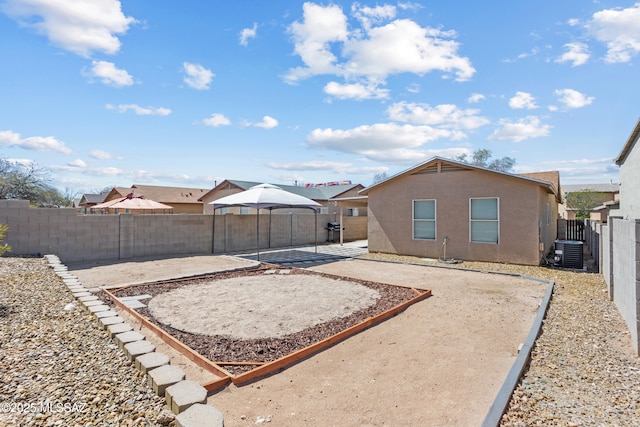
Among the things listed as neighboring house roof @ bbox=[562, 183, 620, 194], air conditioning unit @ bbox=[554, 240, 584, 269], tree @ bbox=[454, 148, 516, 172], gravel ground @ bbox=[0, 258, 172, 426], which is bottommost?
gravel ground @ bbox=[0, 258, 172, 426]

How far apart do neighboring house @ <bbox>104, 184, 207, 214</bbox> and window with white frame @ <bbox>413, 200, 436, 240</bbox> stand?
23111 mm

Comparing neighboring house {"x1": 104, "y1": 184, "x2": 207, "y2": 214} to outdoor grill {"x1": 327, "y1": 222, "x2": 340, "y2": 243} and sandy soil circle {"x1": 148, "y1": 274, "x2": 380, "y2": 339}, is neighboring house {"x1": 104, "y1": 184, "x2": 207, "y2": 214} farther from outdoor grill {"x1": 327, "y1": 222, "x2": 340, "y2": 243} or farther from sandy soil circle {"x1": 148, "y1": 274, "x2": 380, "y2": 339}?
sandy soil circle {"x1": 148, "y1": 274, "x2": 380, "y2": 339}

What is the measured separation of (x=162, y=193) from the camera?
3005 cm

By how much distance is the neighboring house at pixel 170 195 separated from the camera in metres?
29.2

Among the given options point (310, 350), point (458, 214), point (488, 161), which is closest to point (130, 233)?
point (310, 350)

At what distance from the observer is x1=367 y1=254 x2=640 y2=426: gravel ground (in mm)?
2500

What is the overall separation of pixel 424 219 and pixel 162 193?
2637cm

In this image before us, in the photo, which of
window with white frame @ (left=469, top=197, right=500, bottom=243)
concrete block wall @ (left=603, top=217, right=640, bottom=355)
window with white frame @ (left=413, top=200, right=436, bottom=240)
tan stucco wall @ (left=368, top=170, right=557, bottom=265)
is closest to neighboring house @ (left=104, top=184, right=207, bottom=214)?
tan stucco wall @ (left=368, top=170, right=557, bottom=265)

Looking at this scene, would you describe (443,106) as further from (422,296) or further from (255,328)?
(255,328)

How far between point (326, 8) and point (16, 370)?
353 inches

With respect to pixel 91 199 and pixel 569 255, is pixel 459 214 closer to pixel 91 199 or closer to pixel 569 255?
pixel 569 255

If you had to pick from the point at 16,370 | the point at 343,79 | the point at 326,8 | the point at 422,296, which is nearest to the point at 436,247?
the point at 422,296

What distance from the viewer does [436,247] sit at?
10992 mm

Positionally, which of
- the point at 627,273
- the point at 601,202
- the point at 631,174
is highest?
the point at 601,202
